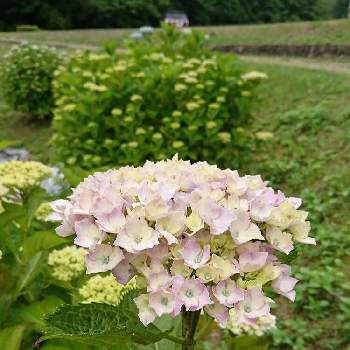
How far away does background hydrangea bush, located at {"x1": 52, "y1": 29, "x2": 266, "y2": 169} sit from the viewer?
4.80 metres

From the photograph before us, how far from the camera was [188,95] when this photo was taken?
16.1 ft

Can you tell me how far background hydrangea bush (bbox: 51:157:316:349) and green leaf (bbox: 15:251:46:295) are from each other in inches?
29.5

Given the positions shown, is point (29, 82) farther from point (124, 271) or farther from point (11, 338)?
point (124, 271)

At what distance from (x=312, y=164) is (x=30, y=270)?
138 inches

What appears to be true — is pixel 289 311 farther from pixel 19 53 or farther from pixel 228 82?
pixel 19 53

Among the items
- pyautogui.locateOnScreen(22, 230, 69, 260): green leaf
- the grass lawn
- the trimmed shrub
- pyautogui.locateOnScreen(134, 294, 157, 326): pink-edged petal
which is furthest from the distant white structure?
pyautogui.locateOnScreen(134, 294, 157, 326): pink-edged petal

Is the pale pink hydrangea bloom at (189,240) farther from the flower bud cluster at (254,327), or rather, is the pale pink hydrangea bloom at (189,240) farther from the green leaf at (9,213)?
the flower bud cluster at (254,327)

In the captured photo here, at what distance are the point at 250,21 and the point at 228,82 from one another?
92.3ft

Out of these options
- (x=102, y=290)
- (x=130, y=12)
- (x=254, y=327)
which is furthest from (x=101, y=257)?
(x=130, y=12)

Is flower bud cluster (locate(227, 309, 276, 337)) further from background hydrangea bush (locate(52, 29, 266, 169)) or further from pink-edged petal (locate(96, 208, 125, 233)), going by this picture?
background hydrangea bush (locate(52, 29, 266, 169))

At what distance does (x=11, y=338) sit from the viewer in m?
1.45

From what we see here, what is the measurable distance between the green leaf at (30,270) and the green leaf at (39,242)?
0.11 meters

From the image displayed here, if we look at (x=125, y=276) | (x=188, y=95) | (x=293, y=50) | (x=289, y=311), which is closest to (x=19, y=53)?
(x=188, y=95)

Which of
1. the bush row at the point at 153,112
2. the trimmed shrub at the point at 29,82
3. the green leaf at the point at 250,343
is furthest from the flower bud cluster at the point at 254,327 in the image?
the trimmed shrub at the point at 29,82
